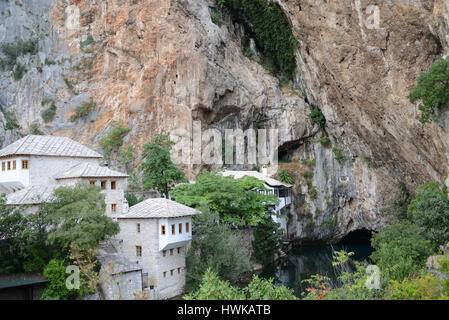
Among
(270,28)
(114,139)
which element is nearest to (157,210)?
(114,139)

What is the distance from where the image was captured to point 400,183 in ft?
142

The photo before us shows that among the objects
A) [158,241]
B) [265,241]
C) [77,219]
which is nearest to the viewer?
[77,219]

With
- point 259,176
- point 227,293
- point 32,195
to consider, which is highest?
point 259,176

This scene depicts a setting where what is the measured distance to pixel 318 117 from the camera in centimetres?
4891

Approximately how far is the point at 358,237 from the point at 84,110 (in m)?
38.7

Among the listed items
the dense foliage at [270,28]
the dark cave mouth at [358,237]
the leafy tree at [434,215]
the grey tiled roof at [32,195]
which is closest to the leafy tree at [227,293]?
the grey tiled roof at [32,195]

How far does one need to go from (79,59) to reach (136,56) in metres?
10.0

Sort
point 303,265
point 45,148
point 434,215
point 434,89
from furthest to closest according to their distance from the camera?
point 303,265 < point 45,148 < point 434,215 < point 434,89

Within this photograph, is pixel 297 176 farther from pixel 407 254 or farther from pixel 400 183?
pixel 407 254

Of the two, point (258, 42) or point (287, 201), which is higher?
point (258, 42)

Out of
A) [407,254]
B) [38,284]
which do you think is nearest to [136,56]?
[38,284]

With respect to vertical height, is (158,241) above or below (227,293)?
below

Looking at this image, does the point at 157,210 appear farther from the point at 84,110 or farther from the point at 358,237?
the point at 358,237

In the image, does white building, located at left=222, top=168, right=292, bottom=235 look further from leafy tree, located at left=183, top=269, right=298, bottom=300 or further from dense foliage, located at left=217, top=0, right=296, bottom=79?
leafy tree, located at left=183, top=269, right=298, bottom=300
